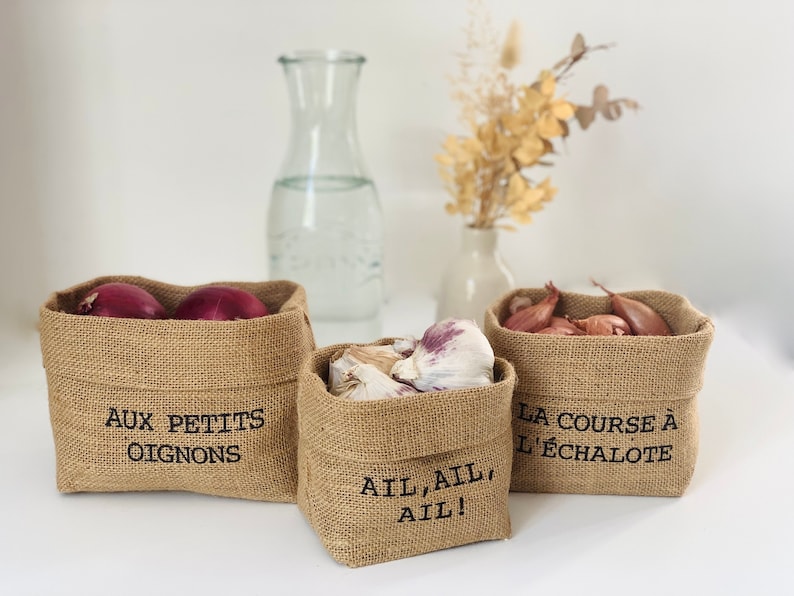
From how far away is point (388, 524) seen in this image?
81 centimetres

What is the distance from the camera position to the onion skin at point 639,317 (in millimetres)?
978

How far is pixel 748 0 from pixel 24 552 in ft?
4.55

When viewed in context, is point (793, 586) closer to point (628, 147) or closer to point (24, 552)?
point (24, 552)

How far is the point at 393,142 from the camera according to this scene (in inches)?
63.9

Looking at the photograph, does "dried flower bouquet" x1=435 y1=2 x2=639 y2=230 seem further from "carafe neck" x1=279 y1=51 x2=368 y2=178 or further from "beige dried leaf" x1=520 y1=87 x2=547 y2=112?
"carafe neck" x1=279 y1=51 x2=368 y2=178

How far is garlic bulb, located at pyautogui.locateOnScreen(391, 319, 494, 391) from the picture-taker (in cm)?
83

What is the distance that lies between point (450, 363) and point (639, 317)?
0.26 m

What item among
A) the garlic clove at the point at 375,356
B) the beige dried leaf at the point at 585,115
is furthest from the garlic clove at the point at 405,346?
the beige dried leaf at the point at 585,115

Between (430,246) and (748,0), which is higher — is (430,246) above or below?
below

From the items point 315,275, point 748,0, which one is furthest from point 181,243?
point 748,0

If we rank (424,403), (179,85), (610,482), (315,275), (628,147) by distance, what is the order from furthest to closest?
1. (628,147)
2. (179,85)
3. (315,275)
4. (610,482)
5. (424,403)

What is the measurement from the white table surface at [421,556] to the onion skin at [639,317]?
0.57ft

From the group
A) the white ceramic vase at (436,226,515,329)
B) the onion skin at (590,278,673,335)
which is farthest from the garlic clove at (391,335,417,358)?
the white ceramic vase at (436,226,515,329)

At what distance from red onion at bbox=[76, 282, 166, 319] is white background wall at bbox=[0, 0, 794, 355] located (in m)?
0.63
